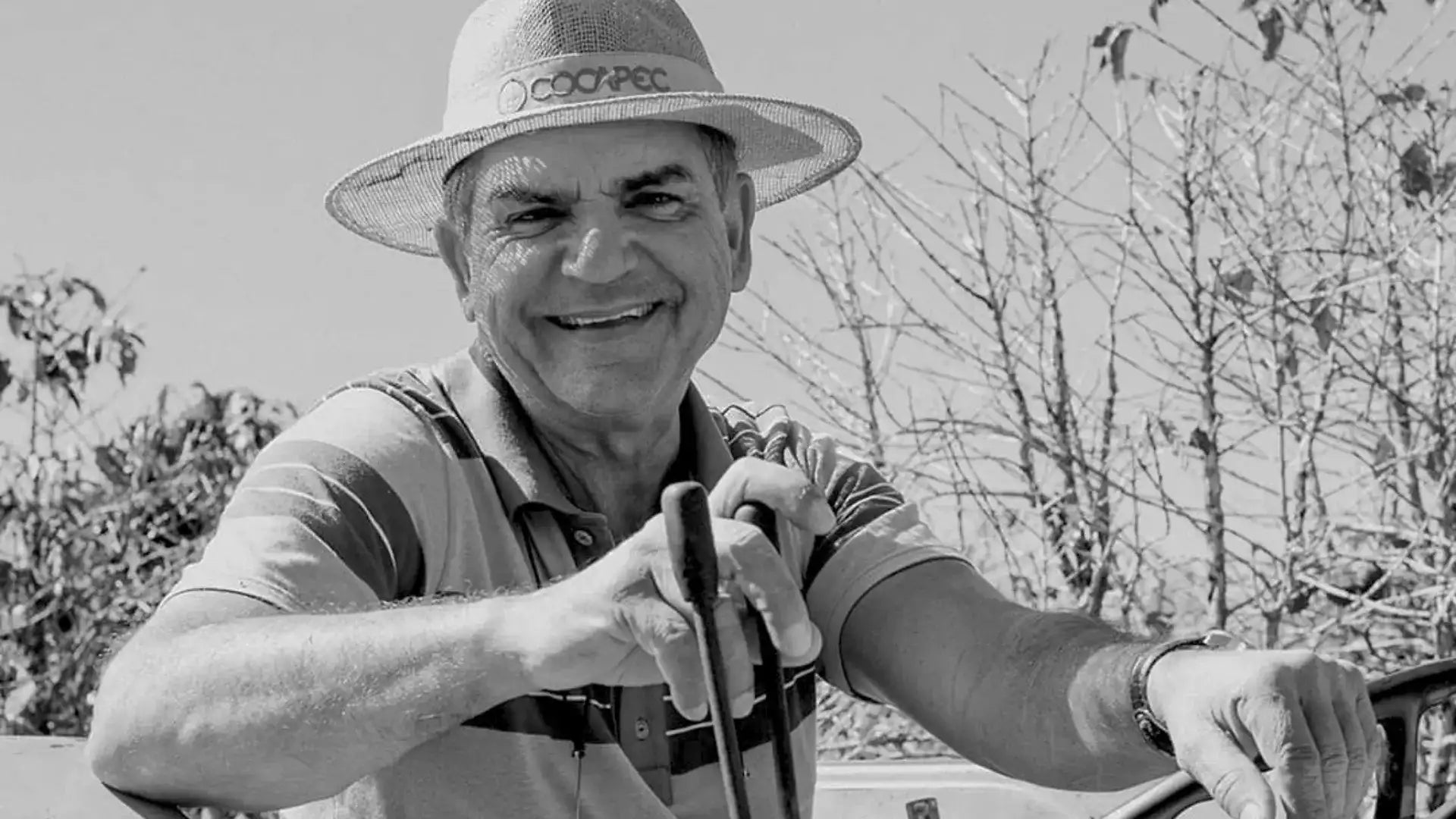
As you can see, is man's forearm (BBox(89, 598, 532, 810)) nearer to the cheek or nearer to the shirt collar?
the shirt collar

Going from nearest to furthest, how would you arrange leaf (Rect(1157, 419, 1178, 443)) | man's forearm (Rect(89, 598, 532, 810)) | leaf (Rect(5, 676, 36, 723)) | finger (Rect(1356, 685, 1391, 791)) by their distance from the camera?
finger (Rect(1356, 685, 1391, 791))
man's forearm (Rect(89, 598, 532, 810))
leaf (Rect(1157, 419, 1178, 443))
leaf (Rect(5, 676, 36, 723))

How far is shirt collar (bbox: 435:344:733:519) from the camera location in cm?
224

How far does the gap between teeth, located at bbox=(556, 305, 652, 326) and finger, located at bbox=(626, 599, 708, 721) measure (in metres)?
A: 0.80

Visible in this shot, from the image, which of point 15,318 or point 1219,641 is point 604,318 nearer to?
point 1219,641

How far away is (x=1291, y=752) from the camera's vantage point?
158 centimetres

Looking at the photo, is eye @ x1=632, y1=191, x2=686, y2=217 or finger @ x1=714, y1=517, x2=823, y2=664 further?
eye @ x1=632, y1=191, x2=686, y2=217

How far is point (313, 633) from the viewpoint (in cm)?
177

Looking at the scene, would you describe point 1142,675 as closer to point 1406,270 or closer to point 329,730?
point 329,730

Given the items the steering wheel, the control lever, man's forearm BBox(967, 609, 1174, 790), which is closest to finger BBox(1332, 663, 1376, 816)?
the steering wheel

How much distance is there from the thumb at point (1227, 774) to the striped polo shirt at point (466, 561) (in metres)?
0.69

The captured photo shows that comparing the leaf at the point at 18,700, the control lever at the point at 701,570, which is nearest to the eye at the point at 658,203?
Answer: the control lever at the point at 701,570

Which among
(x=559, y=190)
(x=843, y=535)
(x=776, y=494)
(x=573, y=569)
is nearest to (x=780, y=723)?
(x=776, y=494)

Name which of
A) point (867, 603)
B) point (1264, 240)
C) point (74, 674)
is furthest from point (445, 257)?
point (74, 674)

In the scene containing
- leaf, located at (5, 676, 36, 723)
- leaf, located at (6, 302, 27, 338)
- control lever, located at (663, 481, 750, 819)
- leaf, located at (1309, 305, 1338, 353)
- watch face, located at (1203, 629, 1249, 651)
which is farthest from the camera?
leaf, located at (6, 302, 27, 338)
